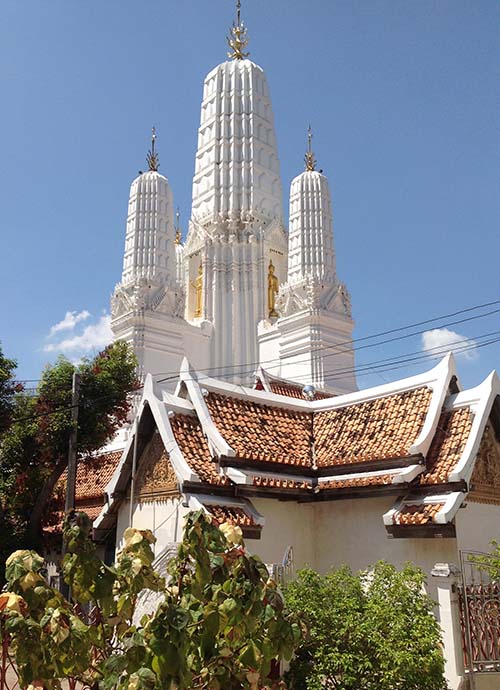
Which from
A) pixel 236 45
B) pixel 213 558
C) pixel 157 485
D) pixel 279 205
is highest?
pixel 236 45

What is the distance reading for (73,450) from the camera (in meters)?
16.9

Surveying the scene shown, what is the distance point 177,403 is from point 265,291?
91.5 ft

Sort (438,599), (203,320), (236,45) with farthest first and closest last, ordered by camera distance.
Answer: (236,45) → (203,320) → (438,599)

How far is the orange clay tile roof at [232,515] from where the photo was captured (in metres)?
10.1

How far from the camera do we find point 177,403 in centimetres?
1162

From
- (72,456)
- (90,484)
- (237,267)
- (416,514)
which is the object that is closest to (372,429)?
(416,514)

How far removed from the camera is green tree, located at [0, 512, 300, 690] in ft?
14.3

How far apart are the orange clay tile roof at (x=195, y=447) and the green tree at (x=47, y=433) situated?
665 cm

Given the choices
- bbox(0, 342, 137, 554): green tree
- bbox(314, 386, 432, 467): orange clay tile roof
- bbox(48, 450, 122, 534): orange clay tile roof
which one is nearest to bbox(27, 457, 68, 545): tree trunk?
bbox(0, 342, 137, 554): green tree

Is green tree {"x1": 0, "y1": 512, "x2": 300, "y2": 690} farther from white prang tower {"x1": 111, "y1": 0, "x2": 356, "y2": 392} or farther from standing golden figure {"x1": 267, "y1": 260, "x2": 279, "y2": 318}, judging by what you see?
standing golden figure {"x1": 267, "y1": 260, "x2": 279, "y2": 318}

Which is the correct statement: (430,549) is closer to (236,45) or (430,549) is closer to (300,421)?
(300,421)

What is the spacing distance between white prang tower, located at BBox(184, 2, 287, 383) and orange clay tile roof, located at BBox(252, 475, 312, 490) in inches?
1034

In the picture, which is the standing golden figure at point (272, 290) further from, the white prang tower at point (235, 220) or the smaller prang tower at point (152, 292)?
the smaller prang tower at point (152, 292)

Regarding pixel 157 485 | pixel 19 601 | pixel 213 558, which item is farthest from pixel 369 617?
pixel 157 485
